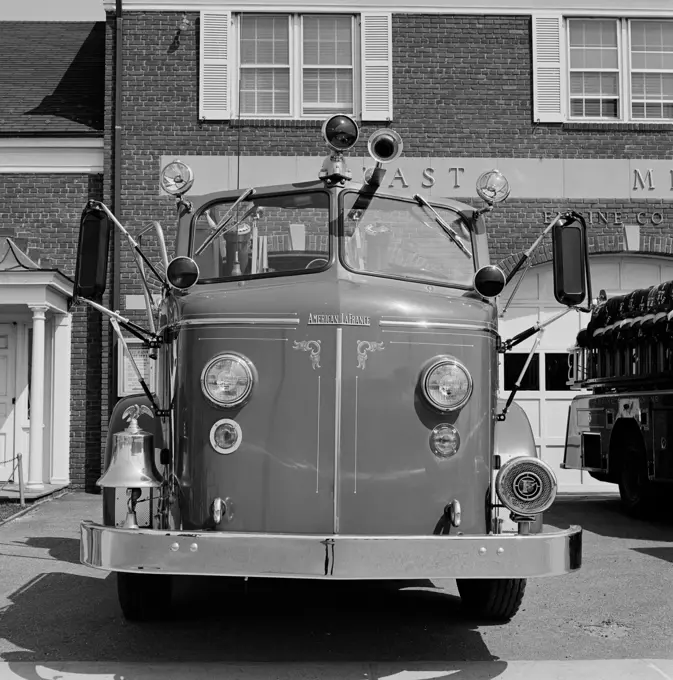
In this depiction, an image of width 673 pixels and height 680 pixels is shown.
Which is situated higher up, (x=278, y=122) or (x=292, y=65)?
(x=292, y=65)

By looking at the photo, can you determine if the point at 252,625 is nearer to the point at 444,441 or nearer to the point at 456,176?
the point at 444,441

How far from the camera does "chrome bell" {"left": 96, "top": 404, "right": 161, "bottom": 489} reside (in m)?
4.59

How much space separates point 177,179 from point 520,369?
27.0 feet

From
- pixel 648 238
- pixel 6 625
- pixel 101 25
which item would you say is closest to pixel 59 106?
pixel 101 25

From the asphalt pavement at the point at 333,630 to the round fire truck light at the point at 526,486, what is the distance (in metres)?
0.83

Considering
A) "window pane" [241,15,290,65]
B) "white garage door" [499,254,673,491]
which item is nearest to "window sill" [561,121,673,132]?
"white garage door" [499,254,673,491]

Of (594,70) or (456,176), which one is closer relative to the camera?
(456,176)

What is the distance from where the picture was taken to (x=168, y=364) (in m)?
5.14

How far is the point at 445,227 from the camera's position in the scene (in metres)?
5.51

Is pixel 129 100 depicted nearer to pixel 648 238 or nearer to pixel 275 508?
pixel 648 238

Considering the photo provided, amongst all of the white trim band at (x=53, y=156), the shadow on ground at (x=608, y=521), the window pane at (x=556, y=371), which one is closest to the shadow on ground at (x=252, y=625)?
the shadow on ground at (x=608, y=521)

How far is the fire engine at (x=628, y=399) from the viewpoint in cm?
906

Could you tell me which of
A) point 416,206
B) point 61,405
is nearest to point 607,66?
point 61,405

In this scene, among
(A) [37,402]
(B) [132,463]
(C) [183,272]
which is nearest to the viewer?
(B) [132,463]
